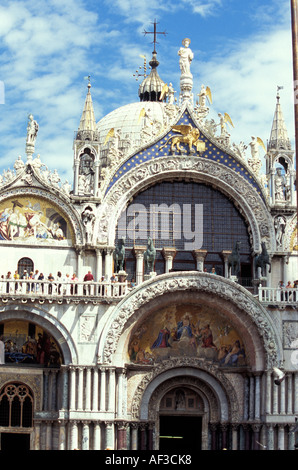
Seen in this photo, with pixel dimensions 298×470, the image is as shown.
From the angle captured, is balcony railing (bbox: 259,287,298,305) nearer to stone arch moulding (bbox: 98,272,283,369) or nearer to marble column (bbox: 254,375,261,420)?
stone arch moulding (bbox: 98,272,283,369)

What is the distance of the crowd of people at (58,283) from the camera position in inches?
1332

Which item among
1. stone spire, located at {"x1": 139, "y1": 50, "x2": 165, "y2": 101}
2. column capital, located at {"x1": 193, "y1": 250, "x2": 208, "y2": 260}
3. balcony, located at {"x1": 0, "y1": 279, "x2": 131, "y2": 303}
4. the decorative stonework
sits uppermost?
stone spire, located at {"x1": 139, "y1": 50, "x2": 165, "y2": 101}

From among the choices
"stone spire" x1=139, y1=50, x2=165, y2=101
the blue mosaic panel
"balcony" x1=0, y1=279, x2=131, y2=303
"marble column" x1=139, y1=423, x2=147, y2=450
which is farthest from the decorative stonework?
"stone spire" x1=139, y1=50, x2=165, y2=101

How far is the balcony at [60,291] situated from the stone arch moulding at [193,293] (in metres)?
0.60

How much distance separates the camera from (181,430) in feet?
117

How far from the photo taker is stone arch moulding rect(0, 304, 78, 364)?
33.6 m

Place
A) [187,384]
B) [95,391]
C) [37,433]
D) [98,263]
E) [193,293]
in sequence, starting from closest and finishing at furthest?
[95,391]
[37,433]
[193,293]
[187,384]
[98,263]

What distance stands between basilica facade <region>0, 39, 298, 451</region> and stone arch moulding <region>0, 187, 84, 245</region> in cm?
5

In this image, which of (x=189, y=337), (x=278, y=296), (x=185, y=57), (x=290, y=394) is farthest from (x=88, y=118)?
(x=290, y=394)

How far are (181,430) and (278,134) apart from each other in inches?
474

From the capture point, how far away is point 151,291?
111 feet

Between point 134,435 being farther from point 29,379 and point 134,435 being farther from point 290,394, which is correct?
point 290,394
